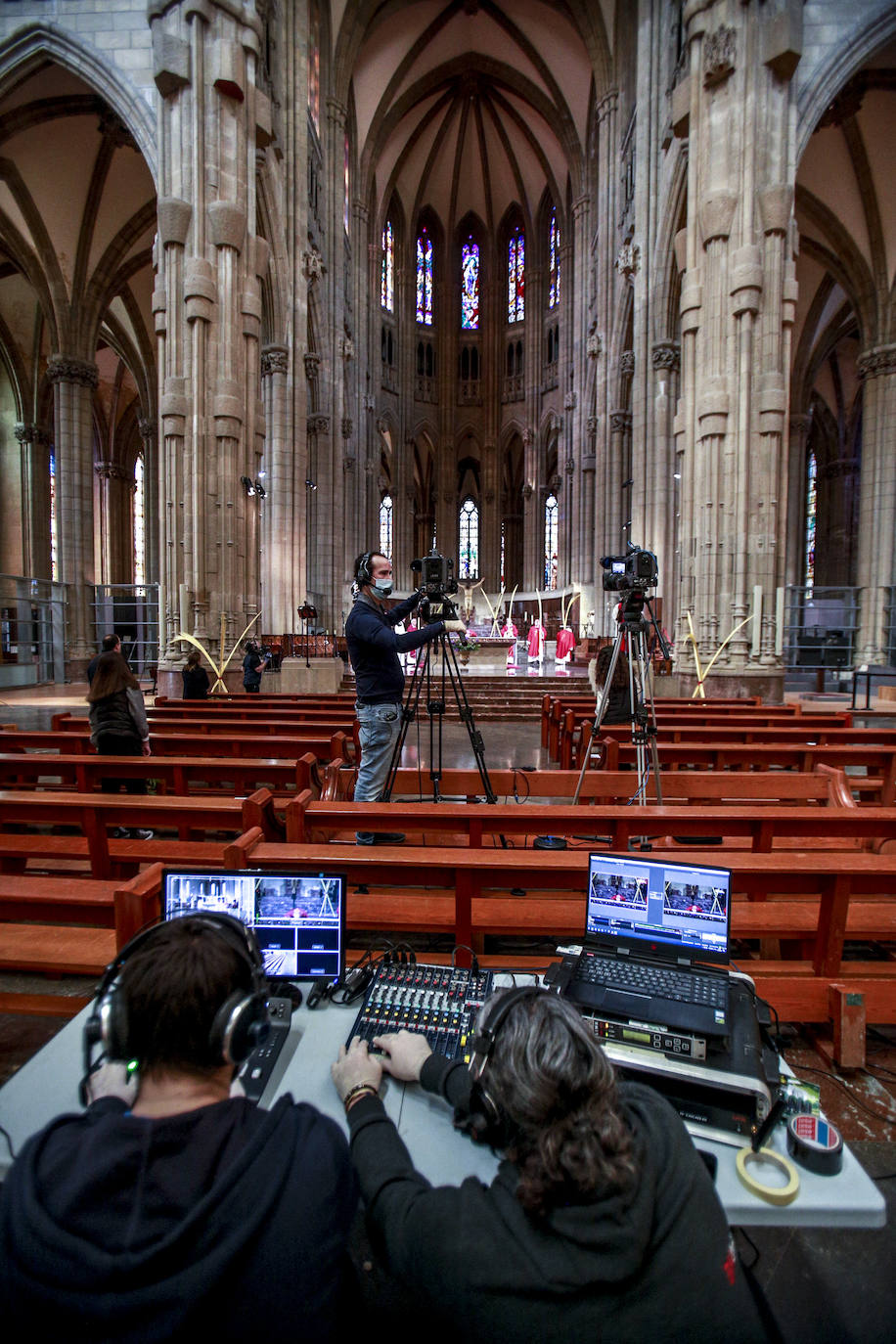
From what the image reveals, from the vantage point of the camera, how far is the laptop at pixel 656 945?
178 centimetres

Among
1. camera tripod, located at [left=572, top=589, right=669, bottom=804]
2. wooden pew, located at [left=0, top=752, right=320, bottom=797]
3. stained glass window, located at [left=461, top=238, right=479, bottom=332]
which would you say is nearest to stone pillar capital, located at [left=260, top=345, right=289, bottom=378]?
wooden pew, located at [left=0, top=752, right=320, bottom=797]

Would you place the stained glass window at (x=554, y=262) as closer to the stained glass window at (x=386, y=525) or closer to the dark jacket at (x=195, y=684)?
the stained glass window at (x=386, y=525)

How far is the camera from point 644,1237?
3.31 feet

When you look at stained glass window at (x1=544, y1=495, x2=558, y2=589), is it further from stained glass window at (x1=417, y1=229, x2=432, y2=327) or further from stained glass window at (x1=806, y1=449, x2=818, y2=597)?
stained glass window at (x1=806, y1=449, x2=818, y2=597)

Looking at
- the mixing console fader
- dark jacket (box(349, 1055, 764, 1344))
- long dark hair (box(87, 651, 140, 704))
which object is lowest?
the mixing console fader

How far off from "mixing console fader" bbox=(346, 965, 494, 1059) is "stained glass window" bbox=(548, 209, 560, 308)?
1446 inches

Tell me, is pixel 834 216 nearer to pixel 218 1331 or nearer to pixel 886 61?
pixel 886 61

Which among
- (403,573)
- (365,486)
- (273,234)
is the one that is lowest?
(403,573)

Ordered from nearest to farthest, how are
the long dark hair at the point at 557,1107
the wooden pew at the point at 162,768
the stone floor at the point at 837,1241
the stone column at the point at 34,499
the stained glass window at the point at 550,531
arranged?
the long dark hair at the point at 557,1107 → the stone floor at the point at 837,1241 → the wooden pew at the point at 162,768 → the stone column at the point at 34,499 → the stained glass window at the point at 550,531

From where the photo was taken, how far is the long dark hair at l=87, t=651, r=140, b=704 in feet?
17.1

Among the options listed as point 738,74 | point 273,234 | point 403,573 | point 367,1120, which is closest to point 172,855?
point 367,1120

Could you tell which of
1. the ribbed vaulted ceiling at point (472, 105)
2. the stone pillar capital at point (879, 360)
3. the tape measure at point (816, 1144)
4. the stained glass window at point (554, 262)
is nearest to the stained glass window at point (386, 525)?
the stained glass window at point (554, 262)

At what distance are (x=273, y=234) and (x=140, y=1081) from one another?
1874cm

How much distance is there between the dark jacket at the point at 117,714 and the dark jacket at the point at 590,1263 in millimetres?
4773
